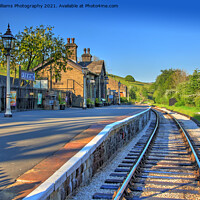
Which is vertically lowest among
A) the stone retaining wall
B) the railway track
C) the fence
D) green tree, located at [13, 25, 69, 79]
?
the railway track

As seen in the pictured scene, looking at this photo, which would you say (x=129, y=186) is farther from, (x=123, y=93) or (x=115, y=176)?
(x=123, y=93)

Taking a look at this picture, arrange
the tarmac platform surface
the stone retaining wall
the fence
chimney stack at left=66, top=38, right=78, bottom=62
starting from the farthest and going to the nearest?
chimney stack at left=66, top=38, right=78, bottom=62, the fence, the tarmac platform surface, the stone retaining wall

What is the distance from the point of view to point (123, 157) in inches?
319

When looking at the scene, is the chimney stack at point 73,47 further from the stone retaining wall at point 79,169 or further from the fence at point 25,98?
the stone retaining wall at point 79,169

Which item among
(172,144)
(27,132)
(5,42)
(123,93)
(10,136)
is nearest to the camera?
(10,136)

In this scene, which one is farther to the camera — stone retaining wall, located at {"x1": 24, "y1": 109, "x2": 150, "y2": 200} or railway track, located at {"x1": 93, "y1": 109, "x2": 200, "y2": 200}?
railway track, located at {"x1": 93, "y1": 109, "x2": 200, "y2": 200}

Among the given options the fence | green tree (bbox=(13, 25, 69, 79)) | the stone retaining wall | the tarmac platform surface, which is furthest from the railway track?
green tree (bbox=(13, 25, 69, 79))

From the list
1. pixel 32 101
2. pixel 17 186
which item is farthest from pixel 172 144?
pixel 32 101

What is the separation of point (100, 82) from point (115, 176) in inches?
1566

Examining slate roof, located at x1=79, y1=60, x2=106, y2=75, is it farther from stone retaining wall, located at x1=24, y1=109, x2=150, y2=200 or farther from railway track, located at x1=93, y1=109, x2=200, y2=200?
stone retaining wall, located at x1=24, y1=109, x2=150, y2=200

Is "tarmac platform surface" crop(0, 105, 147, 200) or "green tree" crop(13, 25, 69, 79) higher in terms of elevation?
"green tree" crop(13, 25, 69, 79)

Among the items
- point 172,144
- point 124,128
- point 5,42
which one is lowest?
point 172,144

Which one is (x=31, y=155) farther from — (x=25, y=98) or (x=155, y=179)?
(x=25, y=98)

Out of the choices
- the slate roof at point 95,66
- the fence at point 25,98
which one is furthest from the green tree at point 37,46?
the slate roof at point 95,66
